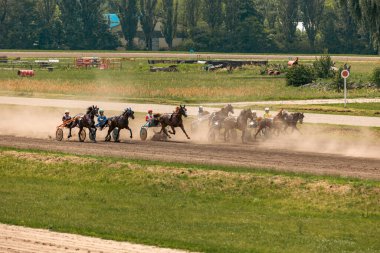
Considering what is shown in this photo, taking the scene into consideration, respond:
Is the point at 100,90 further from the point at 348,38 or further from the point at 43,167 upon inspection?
the point at 348,38

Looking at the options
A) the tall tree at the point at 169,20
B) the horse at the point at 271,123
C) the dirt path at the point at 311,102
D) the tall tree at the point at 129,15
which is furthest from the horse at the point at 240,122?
the tall tree at the point at 129,15

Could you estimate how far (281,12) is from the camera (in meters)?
137

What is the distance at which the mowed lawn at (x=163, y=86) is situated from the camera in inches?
2194

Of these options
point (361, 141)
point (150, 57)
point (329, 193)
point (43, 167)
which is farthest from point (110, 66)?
point (329, 193)

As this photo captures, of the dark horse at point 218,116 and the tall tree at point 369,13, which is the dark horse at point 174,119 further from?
the tall tree at point 369,13

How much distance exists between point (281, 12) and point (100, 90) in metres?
79.6

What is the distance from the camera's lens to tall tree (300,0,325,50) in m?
134

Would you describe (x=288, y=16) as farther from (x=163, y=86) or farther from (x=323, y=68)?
(x=163, y=86)

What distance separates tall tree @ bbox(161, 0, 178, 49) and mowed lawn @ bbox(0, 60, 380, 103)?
47.9 metres

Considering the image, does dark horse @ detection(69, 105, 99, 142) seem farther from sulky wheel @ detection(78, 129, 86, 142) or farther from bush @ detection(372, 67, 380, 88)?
bush @ detection(372, 67, 380, 88)

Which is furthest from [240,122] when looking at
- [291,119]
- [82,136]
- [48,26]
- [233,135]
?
[48,26]

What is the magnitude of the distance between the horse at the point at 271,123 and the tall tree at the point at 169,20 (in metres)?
100

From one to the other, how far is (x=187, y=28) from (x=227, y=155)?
364 feet

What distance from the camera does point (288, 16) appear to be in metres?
136
